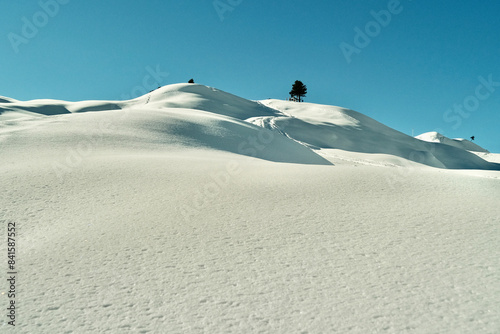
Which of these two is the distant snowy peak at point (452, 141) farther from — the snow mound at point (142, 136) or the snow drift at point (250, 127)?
the snow mound at point (142, 136)

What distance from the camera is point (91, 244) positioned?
3721mm

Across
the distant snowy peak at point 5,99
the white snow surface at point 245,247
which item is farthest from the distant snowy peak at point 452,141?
the white snow surface at point 245,247

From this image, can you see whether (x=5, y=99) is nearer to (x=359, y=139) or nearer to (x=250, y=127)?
(x=250, y=127)

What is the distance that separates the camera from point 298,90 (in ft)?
206

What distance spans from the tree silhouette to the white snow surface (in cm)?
5735

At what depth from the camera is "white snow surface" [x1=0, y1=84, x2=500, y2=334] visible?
247cm

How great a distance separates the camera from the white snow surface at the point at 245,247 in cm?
247

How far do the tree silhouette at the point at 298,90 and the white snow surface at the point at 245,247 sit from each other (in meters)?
57.3

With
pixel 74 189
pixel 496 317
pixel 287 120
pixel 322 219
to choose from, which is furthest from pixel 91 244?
pixel 287 120

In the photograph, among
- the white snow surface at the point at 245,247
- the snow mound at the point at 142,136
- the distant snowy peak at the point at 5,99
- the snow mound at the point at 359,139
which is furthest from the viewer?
the distant snowy peak at the point at 5,99

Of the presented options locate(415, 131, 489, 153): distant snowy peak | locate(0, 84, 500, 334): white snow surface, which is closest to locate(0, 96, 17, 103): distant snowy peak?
locate(0, 84, 500, 334): white snow surface

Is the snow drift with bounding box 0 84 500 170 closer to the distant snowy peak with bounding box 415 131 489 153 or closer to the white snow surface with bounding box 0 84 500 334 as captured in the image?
the distant snowy peak with bounding box 415 131 489 153

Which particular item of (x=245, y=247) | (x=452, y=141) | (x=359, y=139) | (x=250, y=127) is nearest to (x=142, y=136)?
(x=250, y=127)

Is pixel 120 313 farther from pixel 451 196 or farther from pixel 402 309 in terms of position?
pixel 451 196
